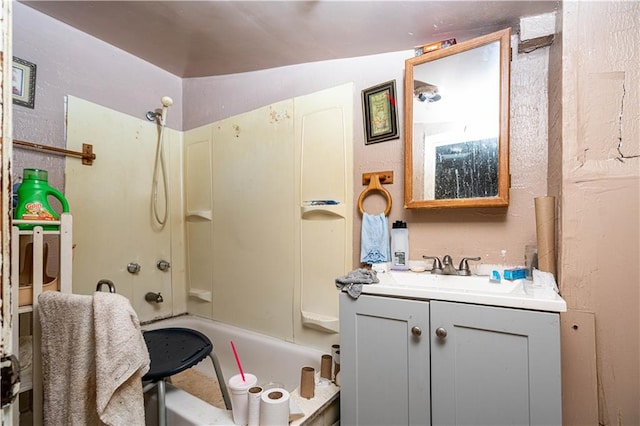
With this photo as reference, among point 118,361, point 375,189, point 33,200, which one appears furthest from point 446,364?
point 33,200

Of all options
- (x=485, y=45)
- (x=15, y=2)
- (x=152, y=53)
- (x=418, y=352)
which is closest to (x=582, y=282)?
(x=418, y=352)

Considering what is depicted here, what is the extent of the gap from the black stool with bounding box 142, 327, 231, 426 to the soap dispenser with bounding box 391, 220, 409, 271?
896mm

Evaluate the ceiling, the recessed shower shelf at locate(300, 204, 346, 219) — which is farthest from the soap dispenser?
the ceiling

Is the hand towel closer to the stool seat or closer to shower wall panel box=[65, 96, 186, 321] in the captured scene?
the stool seat

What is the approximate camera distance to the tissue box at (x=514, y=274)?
1.15m

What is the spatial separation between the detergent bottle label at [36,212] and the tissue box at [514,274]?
1712 mm

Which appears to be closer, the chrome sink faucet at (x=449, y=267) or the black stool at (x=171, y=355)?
the black stool at (x=171, y=355)

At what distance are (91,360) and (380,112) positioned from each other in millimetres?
1486

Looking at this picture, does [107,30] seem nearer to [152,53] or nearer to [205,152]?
[152,53]

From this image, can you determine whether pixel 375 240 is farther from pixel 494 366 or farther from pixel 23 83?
pixel 23 83

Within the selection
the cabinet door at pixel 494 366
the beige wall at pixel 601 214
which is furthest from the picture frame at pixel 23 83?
the beige wall at pixel 601 214

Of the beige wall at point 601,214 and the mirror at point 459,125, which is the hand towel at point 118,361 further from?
the beige wall at point 601,214

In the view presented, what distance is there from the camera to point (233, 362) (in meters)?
1.91

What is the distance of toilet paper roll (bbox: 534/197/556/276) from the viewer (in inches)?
42.2
